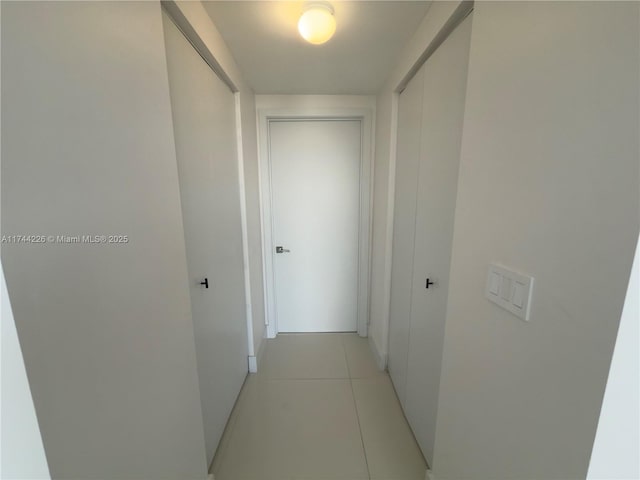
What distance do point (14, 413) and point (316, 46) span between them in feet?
6.09

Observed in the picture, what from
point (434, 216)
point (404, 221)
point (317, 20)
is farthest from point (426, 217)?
point (317, 20)

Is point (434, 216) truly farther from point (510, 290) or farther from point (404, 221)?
point (510, 290)

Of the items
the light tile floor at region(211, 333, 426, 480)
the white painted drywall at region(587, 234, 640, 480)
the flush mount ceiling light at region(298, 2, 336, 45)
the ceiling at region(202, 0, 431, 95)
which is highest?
the ceiling at region(202, 0, 431, 95)

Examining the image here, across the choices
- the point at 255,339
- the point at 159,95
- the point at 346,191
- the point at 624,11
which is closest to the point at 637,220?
the point at 624,11

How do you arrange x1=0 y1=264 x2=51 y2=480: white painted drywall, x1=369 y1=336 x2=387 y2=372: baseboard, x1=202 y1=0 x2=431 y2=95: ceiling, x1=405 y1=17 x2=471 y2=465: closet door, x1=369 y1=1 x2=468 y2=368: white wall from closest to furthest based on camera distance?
1. x1=0 y1=264 x2=51 y2=480: white painted drywall
2. x1=405 y1=17 x2=471 y2=465: closet door
3. x1=202 y1=0 x2=431 y2=95: ceiling
4. x1=369 y1=1 x2=468 y2=368: white wall
5. x1=369 y1=336 x2=387 y2=372: baseboard

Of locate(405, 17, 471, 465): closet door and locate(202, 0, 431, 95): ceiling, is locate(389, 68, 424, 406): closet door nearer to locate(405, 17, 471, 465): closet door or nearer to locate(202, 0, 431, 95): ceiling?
locate(405, 17, 471, 465): closet door

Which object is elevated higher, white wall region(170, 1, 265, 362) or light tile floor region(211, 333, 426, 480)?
white wall region(170, 1, 265, 362)

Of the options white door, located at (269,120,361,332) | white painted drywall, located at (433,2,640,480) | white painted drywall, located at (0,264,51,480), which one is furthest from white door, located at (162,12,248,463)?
white painted drywall, located at (433,2,640,480)

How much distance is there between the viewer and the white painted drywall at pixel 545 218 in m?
0.47

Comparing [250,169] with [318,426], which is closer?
[318,426]

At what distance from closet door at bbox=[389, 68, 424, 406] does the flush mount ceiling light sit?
556 millimetres

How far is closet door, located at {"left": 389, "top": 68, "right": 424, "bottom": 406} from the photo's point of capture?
1.45 meters

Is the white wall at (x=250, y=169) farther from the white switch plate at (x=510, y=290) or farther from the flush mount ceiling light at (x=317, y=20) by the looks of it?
the white switch plate at (x=510, y=290)

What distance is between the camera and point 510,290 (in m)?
0.71
